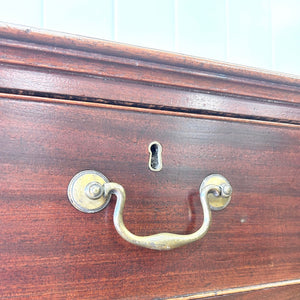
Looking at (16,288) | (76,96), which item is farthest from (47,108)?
(16,288)

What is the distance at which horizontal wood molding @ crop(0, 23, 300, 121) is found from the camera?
256mm

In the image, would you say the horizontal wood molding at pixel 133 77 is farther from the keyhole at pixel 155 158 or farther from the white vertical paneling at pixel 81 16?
the white vertical paneling at pixel 81 16

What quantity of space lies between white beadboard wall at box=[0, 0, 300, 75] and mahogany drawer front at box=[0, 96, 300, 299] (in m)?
0.51

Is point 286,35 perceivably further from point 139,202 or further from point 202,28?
point 139,202

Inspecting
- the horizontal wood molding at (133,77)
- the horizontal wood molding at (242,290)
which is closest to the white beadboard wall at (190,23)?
the horizontal wood molding at (133,77)

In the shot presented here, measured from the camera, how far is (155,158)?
0.99 feet

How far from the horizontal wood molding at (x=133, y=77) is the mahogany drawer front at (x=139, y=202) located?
0.01 m

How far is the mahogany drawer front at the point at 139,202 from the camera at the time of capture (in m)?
0.26

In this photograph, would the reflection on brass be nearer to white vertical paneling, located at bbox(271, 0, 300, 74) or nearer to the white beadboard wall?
the white beadboard wall

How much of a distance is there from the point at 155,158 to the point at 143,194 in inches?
1.4

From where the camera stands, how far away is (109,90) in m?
0.29

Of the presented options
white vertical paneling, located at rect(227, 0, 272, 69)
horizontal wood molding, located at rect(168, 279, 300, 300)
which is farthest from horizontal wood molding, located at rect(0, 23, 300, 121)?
white vertical paneling, located at rect(227, 0, 272, 69)

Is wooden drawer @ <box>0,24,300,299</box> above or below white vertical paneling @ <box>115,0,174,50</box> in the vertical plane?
below

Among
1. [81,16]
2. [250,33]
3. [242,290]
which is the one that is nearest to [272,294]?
[242,290]
